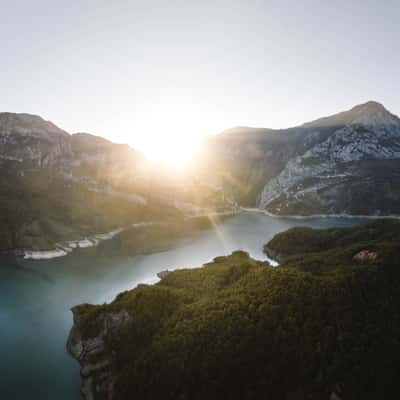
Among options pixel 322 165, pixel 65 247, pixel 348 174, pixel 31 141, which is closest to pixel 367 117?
pixel 322 165

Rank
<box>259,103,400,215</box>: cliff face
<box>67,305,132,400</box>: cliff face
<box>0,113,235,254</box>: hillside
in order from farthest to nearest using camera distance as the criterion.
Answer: <box>259,103,400,215</box>: cliff face < <box>0,113,235,254</box>: hillside < <box>67,305,132,400</box>: cliff face

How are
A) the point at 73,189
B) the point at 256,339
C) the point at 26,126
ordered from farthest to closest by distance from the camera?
1. the point at 26,126
2. the point at 73,189
3. the point at 256,339

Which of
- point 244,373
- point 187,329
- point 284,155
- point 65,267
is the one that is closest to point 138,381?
point 187,329

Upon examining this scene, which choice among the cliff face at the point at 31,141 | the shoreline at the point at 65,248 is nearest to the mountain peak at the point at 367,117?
the cliff face at the point at 31,141

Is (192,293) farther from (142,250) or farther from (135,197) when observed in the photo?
(135,197)

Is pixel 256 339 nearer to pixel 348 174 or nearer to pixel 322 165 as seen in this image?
pixel 348 174

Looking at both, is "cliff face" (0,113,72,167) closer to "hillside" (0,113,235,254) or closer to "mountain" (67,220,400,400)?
"hillside" (0,113,235,254)

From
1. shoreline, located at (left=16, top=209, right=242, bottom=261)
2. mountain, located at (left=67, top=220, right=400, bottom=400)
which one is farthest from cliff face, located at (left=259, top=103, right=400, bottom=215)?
mountain, located at (left=67, top=220, right=400, bottom=400)
